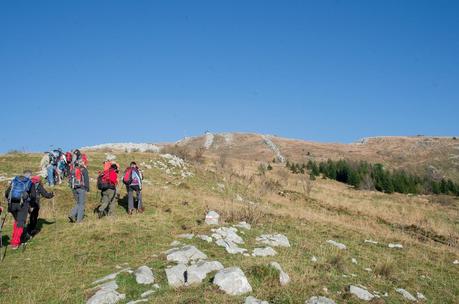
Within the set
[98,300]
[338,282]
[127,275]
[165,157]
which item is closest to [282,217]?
[338,282]

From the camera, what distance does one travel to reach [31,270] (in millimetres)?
9727

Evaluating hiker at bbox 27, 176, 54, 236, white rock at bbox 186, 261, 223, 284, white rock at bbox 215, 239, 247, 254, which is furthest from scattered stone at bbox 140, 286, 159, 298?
hiker at bbox 27, 176, 54, 236

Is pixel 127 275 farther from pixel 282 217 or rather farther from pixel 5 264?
Result: pixel 282 217

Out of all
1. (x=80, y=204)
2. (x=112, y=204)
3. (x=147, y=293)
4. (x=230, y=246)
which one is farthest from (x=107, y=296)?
(x=112, y=204)

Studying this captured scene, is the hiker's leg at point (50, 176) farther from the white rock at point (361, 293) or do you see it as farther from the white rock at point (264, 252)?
the white rock at point (361, 293)

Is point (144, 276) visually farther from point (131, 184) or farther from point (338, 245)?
point (131, 184)

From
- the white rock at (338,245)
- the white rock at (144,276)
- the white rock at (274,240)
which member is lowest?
the white rock at (338,245)

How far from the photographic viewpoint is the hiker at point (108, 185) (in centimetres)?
1495

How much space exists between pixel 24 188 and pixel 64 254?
2.51m

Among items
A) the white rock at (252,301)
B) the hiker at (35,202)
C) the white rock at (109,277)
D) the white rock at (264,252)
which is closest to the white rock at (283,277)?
the white rock at (252,301)

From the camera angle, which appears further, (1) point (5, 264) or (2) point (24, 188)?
(2) point (24, 188)

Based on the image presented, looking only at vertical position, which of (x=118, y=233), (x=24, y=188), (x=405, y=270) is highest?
(x=24, y=188)

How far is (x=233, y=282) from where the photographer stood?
7996 millimetres

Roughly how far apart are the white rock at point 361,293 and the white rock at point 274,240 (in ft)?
12.4
